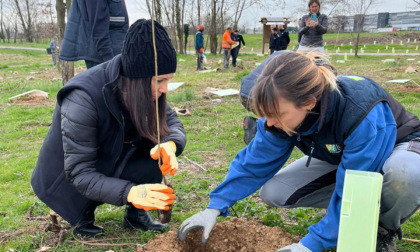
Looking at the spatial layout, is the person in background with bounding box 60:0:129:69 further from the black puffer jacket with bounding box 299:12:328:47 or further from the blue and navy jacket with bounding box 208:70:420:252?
the black puffer jacket with bounding box 299:12:328:47

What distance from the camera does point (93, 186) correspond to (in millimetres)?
1688

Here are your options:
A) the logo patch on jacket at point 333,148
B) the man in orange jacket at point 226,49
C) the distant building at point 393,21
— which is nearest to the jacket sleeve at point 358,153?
the logo patch on jacket at point 333,148

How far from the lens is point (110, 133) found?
72.4 inches

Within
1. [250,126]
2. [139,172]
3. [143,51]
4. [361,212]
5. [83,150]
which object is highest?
[143,51]

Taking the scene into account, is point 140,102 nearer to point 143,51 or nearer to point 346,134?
point 143,51

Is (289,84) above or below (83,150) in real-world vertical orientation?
above

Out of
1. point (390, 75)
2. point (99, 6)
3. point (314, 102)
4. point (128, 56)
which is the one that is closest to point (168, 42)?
point (128, 56)

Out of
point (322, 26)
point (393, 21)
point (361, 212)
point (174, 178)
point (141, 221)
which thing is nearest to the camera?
point (361, 212)

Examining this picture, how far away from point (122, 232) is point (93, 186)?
1.85 ft

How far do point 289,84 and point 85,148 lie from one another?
958mm

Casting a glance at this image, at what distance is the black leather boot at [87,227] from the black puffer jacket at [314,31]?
17.2 feet

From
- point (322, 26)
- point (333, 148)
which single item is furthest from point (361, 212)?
point (322, 26)

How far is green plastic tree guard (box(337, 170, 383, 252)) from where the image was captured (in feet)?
2.92

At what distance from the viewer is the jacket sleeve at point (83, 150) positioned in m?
1.68
